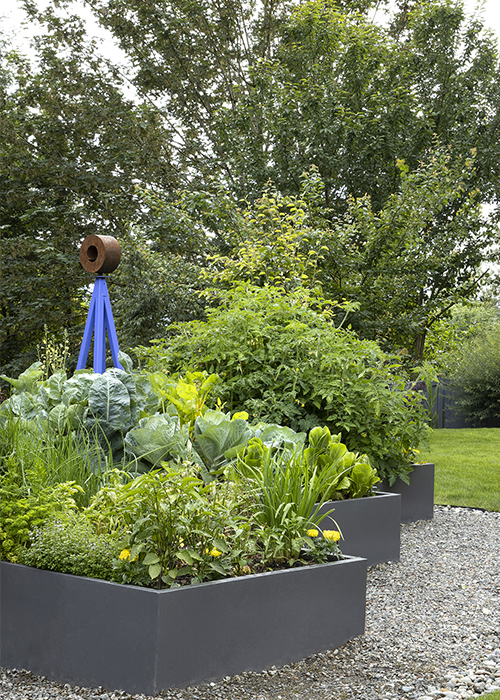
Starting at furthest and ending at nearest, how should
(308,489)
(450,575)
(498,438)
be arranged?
(498,438) < (450,575) < (308,489)

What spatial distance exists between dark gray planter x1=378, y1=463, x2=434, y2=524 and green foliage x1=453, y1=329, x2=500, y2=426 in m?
8.83

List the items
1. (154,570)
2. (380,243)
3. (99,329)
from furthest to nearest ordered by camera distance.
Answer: (380,243)
(99,329)
(154,570)

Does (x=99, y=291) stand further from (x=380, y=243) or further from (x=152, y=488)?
(x=380, y=243)

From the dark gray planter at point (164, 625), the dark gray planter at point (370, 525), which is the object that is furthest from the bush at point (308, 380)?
the dark gray planter at point (164, 625)

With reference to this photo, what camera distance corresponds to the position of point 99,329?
162 inches

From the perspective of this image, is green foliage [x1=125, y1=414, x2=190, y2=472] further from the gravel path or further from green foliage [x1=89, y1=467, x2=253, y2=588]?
the gravel path

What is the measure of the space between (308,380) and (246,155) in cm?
623

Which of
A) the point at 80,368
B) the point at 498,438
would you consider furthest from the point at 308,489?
the point at 498,438

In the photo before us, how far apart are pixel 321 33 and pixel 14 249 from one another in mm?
7163

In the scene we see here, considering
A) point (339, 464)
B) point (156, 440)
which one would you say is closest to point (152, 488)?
point (156, 440)

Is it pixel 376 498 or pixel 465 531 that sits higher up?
pixel 376 498

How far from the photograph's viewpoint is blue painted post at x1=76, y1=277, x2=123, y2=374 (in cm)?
399

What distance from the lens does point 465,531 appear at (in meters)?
4.57

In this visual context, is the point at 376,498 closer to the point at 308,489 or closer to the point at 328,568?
the point at 308,489
